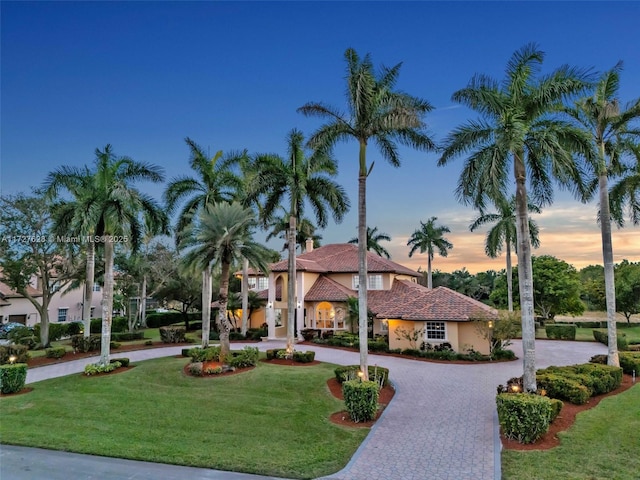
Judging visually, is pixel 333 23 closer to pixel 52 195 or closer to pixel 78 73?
pixel 78 73

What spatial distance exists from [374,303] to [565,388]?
19160 mm

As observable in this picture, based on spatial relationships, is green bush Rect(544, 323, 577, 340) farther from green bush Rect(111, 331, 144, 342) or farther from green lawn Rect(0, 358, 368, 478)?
green bush Rect(111, 331, 144, 342)

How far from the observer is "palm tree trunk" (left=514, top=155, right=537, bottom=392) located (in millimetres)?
12484

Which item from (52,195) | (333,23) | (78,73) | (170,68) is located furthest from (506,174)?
(52,195)

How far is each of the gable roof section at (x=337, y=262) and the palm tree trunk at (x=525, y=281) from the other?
20807mm

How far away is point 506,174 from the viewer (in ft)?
44.4

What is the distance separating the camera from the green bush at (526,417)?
984 cm

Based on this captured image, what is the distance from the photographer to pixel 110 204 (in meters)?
18.6

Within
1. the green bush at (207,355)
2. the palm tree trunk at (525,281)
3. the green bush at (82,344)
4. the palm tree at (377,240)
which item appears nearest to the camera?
the palm tree trunk at (525,281)

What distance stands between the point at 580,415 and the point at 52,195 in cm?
2454

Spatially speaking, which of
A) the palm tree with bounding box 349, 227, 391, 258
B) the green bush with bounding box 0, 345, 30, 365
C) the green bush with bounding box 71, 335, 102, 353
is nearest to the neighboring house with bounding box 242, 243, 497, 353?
the palm tree with bounding box 349, 227, 391, 258

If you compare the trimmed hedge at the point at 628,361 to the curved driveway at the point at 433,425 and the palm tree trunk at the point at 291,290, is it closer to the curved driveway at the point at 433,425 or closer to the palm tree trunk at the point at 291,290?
the curved driveway at the point at 433,425

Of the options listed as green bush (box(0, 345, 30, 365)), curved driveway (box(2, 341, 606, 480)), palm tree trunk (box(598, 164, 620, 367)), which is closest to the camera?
curved driveway (box(2, 341, 606, 480))

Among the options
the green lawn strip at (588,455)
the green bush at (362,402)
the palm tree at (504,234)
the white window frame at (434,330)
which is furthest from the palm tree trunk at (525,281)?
the palm tree at (504,234)
